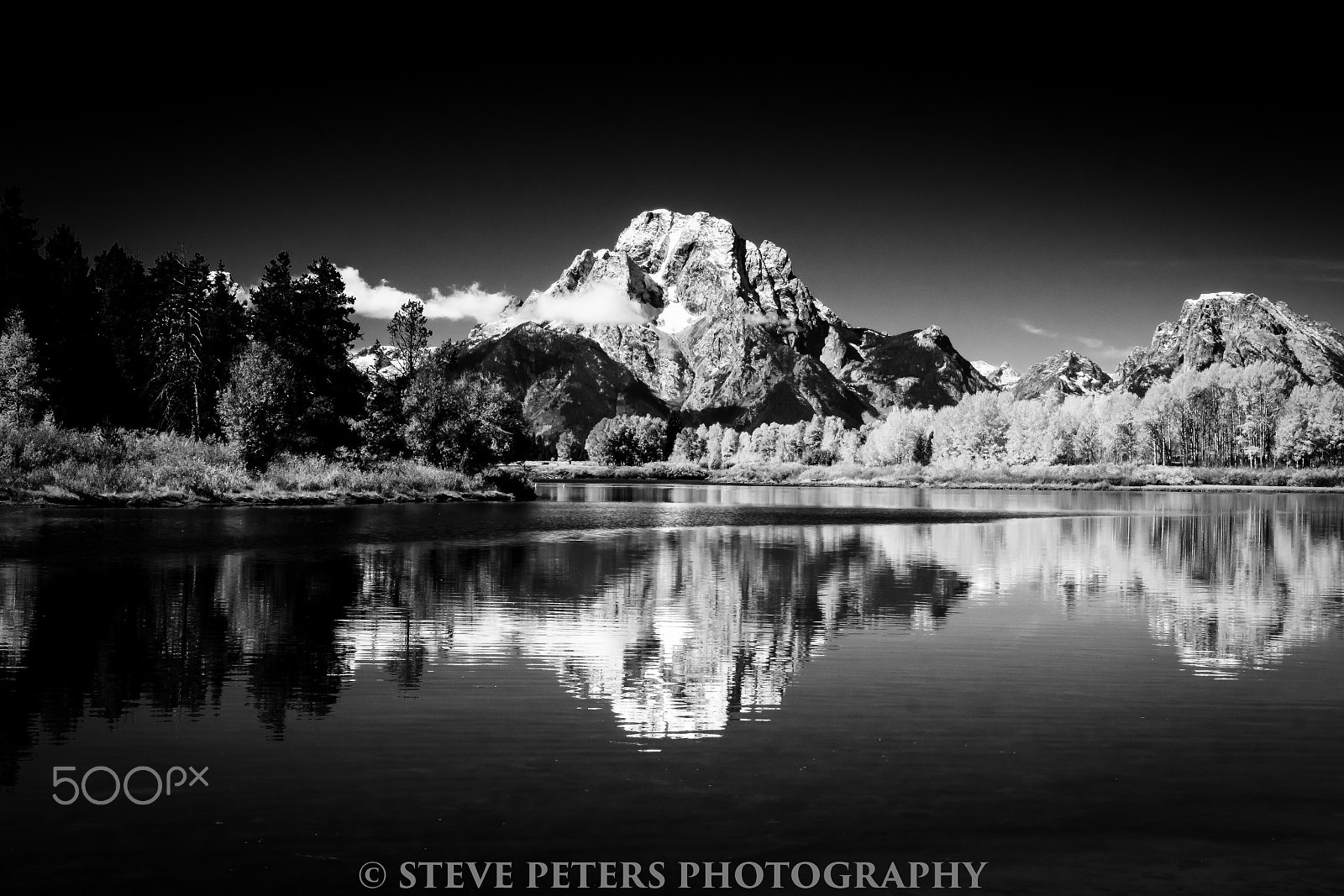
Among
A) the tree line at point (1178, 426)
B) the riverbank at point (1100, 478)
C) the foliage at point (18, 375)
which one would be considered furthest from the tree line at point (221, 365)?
the tree line at point (1178, 426)

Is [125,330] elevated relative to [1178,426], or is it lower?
elevated

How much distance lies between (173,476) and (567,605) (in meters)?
50.0

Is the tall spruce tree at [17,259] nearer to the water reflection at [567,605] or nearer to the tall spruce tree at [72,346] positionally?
the tall spruce tree at [72,346]

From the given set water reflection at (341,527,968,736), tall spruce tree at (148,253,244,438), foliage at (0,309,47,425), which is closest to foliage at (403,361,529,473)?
tall spruce tree at (148,253,244,438)

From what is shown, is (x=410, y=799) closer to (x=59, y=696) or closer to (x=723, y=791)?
(x=723, y=791)

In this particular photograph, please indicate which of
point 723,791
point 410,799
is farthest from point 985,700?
point 410,799

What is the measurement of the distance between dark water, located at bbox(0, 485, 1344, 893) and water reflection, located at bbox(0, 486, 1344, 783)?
0.14 meters

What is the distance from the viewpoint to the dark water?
8.56 metres

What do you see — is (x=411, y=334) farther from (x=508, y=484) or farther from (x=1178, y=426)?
(x=1178, y=426)

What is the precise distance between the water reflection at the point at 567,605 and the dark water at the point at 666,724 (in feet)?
0.46

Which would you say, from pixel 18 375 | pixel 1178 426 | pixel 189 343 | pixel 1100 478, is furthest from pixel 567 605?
pixel 1178 426

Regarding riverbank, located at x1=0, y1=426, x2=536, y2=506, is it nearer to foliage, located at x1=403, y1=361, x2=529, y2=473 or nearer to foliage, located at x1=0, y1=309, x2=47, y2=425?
foliage, located at x1=0, y1=309, x2=47, y2=425

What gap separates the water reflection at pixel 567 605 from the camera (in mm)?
14508

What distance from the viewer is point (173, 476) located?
6256 centimetres
